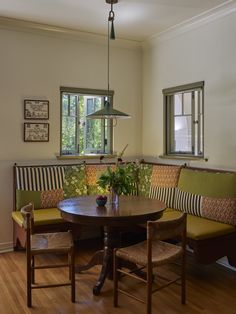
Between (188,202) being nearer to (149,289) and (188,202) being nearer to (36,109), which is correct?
(149,289)

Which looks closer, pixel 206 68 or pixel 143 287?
pixel 143 287

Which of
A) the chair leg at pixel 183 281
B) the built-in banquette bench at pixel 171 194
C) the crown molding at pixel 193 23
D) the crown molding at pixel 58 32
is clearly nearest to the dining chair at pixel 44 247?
the built-in banquette bench at pixel 171 194

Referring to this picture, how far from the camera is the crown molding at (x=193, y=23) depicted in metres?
3.69

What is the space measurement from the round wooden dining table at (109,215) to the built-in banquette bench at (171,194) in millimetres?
541

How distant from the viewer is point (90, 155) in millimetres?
4758

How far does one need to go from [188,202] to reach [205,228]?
61 centimetres

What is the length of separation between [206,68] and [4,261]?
3222mm

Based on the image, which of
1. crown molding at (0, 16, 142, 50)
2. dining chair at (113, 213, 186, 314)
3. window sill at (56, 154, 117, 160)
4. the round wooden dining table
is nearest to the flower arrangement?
the round wooden dining table

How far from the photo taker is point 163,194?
4238 mm

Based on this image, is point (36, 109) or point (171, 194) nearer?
point (171, 194)

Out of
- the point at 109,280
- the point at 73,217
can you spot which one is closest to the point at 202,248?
the point at 109,280

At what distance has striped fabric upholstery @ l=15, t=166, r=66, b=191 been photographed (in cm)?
414

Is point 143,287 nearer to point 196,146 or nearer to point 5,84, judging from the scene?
point 196,146

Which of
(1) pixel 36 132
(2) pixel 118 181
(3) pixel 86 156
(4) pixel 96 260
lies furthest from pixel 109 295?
(1) pixel 36 132
